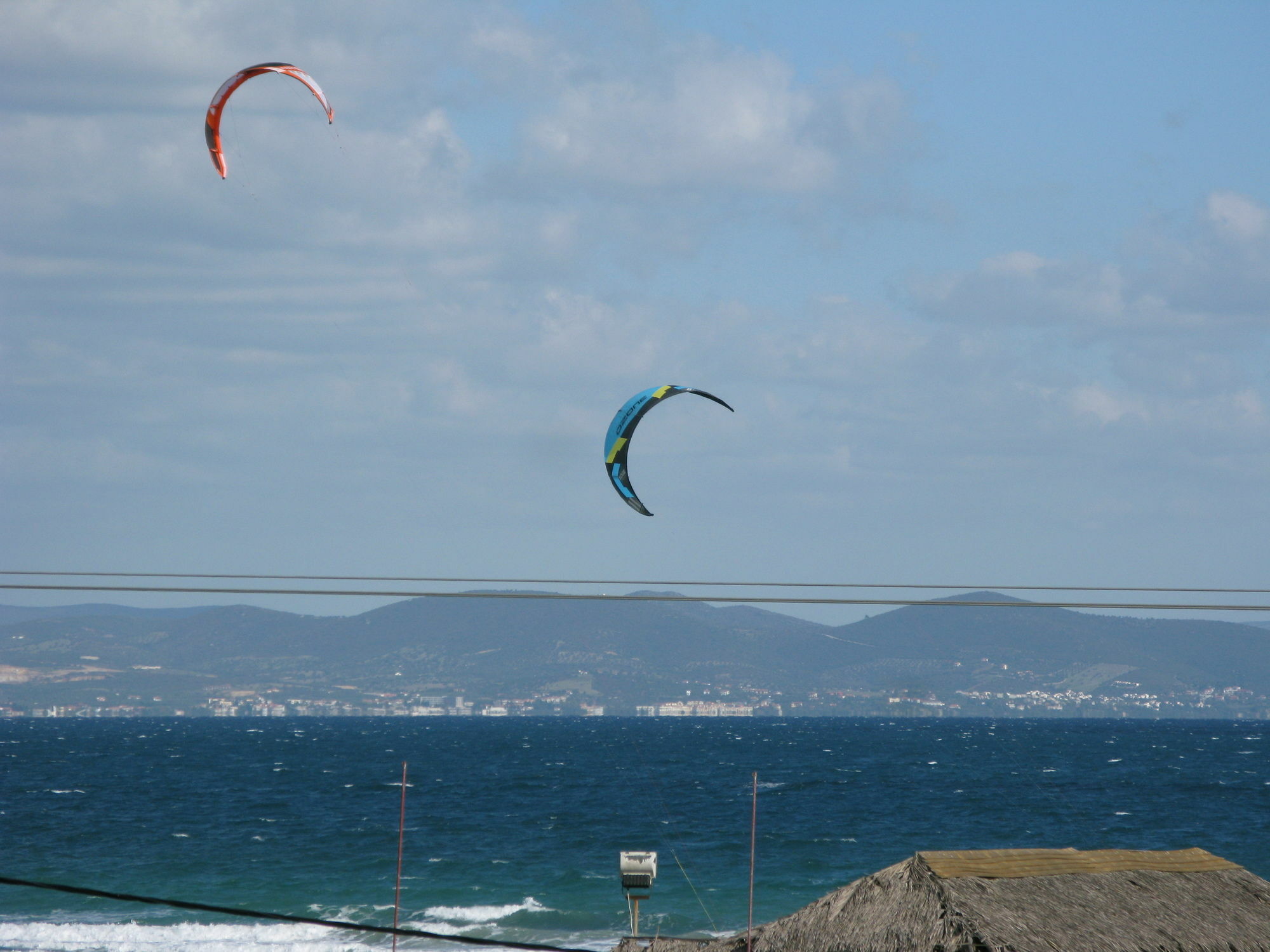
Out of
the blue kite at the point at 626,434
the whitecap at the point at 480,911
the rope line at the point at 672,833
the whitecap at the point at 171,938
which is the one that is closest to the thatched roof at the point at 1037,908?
the blue kite at the point at 626,434

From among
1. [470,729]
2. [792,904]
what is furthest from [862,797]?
[470,729]

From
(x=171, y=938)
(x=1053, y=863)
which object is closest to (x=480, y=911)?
(x=171, y=938)

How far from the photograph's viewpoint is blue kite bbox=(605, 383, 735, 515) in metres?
21.3

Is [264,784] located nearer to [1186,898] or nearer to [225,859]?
[225,859]

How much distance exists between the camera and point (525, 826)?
61.8 meters

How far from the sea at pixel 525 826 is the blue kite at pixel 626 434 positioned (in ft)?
61.0

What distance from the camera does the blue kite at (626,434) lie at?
21344mm

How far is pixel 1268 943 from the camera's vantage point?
17016 mm

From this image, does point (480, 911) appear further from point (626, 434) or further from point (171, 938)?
point (626, 434)

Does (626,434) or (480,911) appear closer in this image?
(626,434)

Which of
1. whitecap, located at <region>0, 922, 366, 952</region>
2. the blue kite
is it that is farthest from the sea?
the blue kite

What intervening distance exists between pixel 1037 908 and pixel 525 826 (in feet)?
155

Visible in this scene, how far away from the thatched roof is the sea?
62.2 ft

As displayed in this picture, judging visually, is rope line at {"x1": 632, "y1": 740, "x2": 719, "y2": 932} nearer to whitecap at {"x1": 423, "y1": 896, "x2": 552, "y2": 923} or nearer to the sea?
the sea
